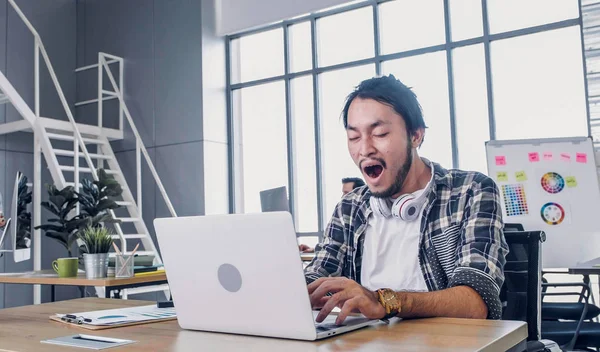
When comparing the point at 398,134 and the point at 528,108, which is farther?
the point at 528,108

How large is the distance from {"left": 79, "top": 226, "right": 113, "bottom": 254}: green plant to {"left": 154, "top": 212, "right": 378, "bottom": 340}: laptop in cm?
197

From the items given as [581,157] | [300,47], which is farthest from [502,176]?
[300,47]

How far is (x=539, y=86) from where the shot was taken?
4934mm

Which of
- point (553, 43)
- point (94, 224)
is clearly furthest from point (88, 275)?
point (553, 43)

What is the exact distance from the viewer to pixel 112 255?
127 inches

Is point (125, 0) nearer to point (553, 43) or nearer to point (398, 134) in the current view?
point (553, 43)

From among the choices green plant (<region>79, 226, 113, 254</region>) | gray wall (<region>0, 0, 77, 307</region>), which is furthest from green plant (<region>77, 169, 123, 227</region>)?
gray wall (<region>0, 0, 77, 307</region>)

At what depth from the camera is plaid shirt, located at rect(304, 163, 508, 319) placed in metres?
1.40

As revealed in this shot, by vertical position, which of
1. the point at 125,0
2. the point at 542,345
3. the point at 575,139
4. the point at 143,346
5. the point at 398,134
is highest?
the point at 125,0

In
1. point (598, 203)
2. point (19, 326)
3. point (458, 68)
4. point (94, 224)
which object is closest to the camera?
point (19, 326)

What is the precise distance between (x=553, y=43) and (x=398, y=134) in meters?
3.97

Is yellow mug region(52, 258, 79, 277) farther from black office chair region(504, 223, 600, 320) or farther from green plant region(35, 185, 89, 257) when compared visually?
black office chair region(504, 223, 600, 320)

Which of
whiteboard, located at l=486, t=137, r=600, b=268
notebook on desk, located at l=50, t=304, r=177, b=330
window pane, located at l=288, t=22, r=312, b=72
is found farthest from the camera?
window pane, located at l=288, t=22, r=312, b=72

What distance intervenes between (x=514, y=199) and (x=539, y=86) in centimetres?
129
